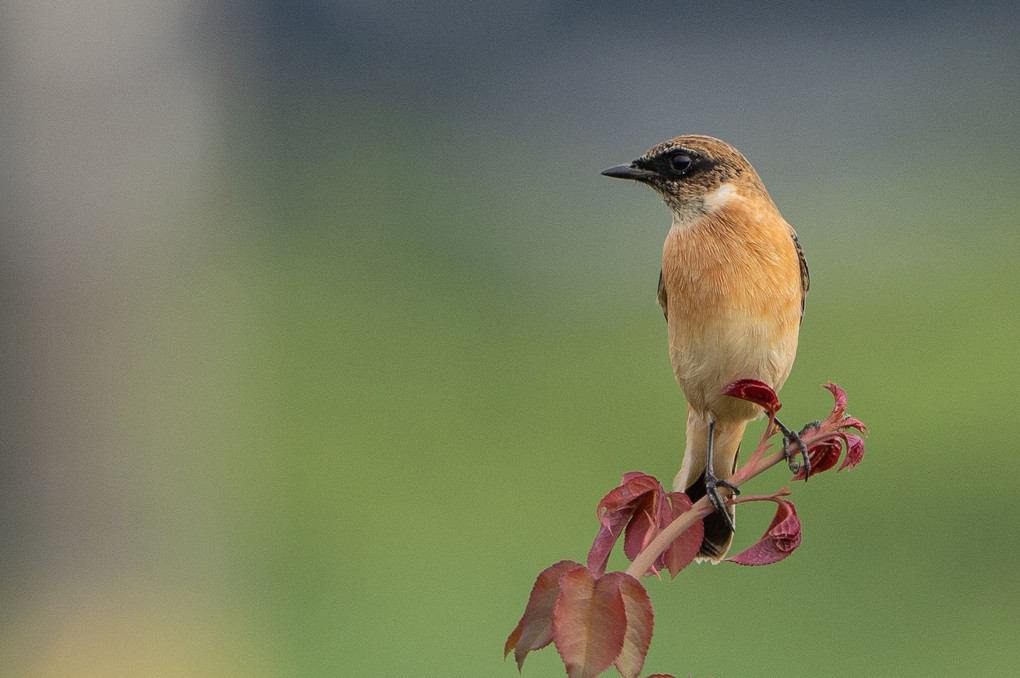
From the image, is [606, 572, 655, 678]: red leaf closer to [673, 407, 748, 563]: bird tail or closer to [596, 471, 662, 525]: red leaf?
[596, 471, 662, 525]: red leaf

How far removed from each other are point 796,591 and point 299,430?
2885mm

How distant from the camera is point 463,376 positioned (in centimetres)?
657

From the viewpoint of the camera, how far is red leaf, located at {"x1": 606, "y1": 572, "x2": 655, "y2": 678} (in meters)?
0.85

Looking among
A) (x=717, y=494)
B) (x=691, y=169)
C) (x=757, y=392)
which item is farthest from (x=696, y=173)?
(x=757, y=392)

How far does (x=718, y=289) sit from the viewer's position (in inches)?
57.8

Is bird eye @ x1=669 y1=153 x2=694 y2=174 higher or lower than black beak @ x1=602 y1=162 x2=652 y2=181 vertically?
higher

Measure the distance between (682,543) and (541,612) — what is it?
153mm

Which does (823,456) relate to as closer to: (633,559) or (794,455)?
(794,455)

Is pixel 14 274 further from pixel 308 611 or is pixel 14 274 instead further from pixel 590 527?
pixel 590 527

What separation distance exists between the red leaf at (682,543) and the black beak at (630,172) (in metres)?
0.64

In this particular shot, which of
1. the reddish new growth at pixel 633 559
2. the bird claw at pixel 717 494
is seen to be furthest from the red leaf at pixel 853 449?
the bird claw at pixel 717 494

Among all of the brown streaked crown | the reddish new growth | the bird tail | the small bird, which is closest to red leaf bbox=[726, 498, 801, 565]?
the reddish new growth

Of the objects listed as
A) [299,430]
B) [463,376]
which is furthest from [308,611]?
[463,376]

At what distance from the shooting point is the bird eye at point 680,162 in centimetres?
154
